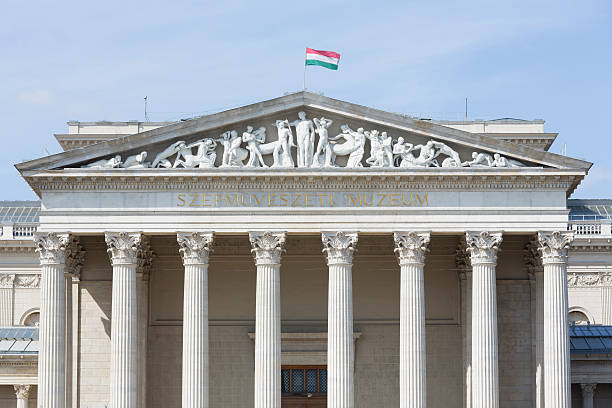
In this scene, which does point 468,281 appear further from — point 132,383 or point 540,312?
point 132,383

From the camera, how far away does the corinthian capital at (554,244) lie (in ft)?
251

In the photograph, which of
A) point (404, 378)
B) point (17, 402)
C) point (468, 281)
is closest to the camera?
point (404, 378)

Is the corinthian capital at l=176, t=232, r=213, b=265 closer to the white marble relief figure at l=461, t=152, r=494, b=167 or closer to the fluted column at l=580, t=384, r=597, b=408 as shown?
the white marble relief figure at l=461, t=152, r=494, b=167

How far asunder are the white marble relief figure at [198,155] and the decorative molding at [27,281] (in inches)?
1475

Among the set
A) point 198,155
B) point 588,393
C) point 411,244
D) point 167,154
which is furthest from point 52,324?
point 588,393

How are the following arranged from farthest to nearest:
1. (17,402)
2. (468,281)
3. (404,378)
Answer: (17,402)
(468,281)
(404,378)

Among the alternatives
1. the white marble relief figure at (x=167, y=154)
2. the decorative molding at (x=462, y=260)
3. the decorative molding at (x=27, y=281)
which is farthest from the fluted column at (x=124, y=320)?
the decorative molding at (x=27, y=281)

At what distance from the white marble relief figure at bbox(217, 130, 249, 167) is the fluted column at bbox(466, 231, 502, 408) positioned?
1279cm

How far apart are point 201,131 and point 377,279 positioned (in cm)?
1537

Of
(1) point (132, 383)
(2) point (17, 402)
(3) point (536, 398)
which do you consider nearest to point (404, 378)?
(3) point (536, 398)

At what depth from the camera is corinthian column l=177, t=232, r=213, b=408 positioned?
247 ft

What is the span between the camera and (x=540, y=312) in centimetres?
7931

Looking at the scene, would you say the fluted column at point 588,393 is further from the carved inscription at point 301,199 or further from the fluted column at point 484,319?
the carved inscription at point 301,199

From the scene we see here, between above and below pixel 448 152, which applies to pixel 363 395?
below
